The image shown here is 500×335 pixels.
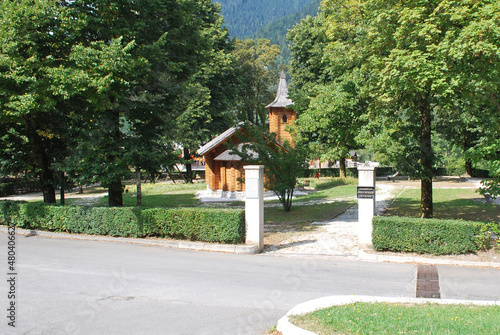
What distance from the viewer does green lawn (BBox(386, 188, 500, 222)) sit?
17.5m

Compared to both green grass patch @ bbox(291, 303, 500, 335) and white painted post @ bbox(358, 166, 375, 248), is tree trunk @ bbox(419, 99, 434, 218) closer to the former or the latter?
white painted post @ bbox(358, 166, 375, 248)

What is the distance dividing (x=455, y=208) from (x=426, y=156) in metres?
7.24

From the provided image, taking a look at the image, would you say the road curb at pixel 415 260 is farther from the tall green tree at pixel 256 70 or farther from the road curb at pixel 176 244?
the tall green tree at pixel 256 70

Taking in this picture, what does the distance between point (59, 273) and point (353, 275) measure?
701cm

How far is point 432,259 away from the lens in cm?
1067

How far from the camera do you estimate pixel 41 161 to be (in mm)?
17406

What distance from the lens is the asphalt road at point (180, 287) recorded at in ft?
21.3

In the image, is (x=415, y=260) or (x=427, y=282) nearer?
(x=427, y=282)

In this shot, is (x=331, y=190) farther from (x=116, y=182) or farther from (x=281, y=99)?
(x=116, y=182)

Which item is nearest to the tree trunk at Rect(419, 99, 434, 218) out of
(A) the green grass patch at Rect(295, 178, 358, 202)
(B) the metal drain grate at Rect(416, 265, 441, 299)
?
(B) the metal drain grate at Rect(416, 265, 441, 299)

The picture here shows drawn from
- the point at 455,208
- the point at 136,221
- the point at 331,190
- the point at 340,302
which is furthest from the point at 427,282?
the point at 331,190

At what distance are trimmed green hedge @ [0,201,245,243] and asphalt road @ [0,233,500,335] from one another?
91cm

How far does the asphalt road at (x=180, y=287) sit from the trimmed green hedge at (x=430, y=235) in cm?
84

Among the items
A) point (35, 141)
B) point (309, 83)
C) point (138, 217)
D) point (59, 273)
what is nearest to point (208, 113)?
point (309, 83)
